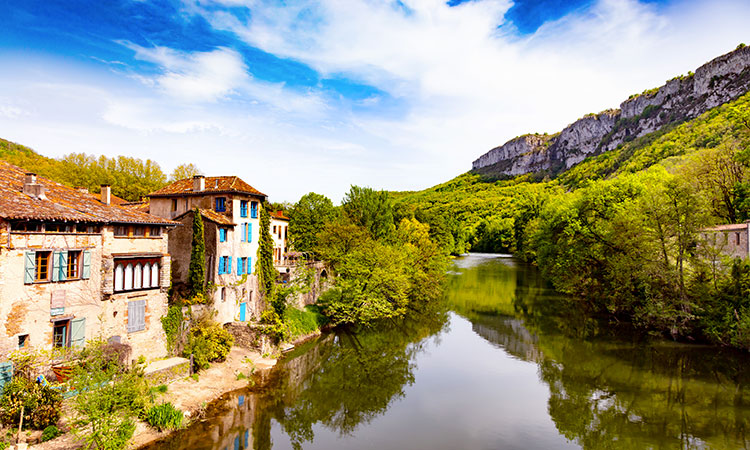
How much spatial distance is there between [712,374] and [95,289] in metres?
36.3

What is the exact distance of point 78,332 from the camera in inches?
778

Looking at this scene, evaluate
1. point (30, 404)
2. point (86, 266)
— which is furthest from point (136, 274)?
Result: point (30, 404)

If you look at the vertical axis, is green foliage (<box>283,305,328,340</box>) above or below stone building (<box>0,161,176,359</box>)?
below

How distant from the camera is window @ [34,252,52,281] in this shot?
61.0 ft

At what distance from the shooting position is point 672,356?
30.3 m

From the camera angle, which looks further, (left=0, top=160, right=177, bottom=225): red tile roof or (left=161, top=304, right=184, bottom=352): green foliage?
(left=161, top=304, right=184, bottom=352): green foliage

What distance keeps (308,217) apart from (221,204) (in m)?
29.8

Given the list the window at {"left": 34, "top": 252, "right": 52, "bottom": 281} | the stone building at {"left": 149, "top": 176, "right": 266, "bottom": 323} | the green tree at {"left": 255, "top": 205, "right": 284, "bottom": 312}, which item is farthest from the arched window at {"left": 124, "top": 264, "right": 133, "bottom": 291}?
the green tree at {"left": 255, "top": 205, "right": 284, "bottom": 312}

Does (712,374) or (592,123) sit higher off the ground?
(592,123)

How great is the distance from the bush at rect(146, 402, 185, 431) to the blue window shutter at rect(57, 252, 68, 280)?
7346mm

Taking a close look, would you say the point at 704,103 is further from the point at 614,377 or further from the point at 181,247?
the point at 181,247

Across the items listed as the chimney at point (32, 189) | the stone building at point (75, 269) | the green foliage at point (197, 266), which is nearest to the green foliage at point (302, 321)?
the green foliage at point (197, 266)

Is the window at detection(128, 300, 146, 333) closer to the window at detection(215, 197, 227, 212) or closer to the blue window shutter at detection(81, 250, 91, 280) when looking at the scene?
the blue window shutter at detection(81, 250, 91, 280)

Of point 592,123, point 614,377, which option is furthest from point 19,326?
point 592,123
